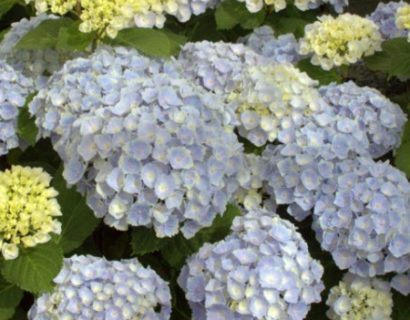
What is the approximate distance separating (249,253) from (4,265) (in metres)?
0.67

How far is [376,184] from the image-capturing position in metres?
2.53

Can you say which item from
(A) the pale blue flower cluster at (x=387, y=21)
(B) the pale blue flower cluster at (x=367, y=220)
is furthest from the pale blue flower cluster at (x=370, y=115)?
(A) the pale blue flower cluster at (x=387, y=21)

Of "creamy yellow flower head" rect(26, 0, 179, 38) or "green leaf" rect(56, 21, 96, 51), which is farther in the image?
"green leaf" rect(56, 21, 96, 51)

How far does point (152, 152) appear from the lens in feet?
7.73

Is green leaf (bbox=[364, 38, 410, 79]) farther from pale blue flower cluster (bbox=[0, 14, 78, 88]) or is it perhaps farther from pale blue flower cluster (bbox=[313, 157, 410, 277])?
pale blue flower cluster (bbox=[0, 14, 78, 88])

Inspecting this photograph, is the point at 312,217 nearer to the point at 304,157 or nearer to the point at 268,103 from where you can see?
the point at 304,157

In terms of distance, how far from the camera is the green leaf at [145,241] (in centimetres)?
254

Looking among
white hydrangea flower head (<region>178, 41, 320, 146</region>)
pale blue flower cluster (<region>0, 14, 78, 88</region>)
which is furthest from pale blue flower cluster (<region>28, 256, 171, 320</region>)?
pale blue flower cluster (<region>0, 14, 78, 88</region>)

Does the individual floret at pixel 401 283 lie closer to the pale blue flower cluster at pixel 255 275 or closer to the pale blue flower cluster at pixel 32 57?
the pale blue flower cluster at pixel 255 275

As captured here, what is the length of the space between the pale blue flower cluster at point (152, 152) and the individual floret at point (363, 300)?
44 centimetres

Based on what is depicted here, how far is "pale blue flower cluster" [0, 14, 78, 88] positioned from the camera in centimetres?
→ 323

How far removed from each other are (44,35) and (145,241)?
3.04 feet

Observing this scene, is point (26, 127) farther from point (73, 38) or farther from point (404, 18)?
point (404, 18)

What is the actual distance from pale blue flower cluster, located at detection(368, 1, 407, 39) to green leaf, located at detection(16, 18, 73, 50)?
120 centimetres
